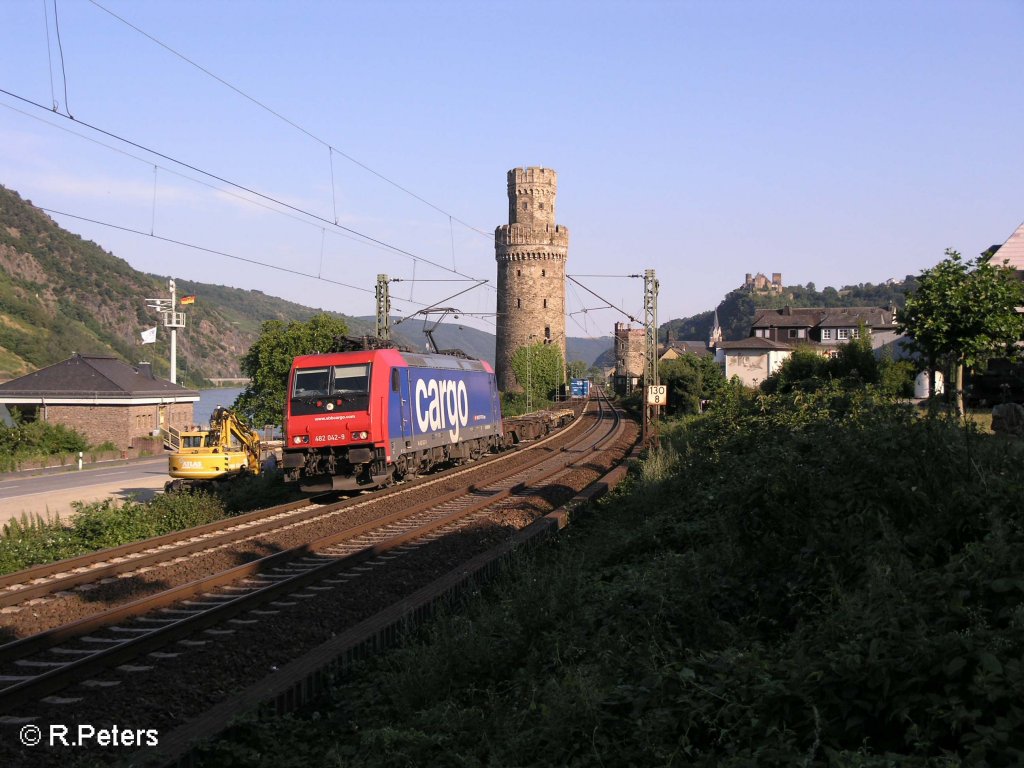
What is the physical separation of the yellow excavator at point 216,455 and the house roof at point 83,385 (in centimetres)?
2004

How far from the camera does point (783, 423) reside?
536 inches

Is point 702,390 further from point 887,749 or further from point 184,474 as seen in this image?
point 887,749

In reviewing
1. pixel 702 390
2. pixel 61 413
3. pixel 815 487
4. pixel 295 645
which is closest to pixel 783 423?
pixel 815 487

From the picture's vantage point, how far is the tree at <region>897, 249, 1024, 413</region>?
22.4 meters

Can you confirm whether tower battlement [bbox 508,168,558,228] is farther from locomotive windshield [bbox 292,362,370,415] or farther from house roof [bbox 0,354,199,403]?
locomotive windshield [bbox 292,362,370,415]

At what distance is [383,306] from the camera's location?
29.4m

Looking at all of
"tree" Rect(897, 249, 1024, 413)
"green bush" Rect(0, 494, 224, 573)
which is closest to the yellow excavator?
"green bush" Rect(0, 494, 224, 573)

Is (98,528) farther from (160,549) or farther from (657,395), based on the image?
(657,395)

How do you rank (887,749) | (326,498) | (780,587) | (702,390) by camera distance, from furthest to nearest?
(702,390)
(326,498)
(780,587)
(887,749)

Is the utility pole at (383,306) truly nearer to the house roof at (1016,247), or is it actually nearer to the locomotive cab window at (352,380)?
the locomotive cab window at (352,380)

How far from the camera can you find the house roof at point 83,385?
1735 inches

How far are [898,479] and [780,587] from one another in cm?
138

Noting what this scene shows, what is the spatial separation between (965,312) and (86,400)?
128 ft

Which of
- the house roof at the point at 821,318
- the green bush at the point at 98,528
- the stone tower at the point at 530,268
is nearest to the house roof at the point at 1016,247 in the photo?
the green bush at the point at 98,528
